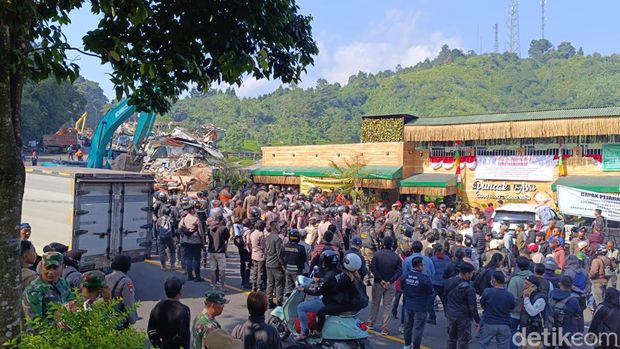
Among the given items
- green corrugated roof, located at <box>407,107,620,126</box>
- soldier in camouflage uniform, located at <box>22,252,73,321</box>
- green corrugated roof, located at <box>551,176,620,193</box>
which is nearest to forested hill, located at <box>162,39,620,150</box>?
green corrugated roof, located at <box>407,107,620,126</box>

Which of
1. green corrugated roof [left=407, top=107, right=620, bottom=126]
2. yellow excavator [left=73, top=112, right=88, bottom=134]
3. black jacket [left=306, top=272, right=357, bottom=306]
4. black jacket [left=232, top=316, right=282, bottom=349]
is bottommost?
black jacket [left=232, top=316, right=282, bottom=349]

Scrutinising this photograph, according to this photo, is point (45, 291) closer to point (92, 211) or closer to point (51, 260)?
point (51, 260)

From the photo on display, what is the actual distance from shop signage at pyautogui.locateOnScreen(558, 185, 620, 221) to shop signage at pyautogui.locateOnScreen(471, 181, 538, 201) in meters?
3.48

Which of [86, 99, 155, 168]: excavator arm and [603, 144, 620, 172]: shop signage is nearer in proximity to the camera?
[86, 99, 155, 168]: excavator arm

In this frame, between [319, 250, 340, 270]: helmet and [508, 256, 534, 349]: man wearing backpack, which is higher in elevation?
[319, 250, 340, 270]: helmet

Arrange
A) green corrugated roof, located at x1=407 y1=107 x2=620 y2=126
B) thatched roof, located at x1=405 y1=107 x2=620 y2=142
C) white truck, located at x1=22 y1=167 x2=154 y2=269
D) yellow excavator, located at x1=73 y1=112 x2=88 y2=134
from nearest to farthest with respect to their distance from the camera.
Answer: white truck, located at x1=22 y1=167 x2=154 y2=269 < thatched roof, located at x1=405 y1=107 x2=620 y2=142 < green corrugated roof, located at x1=407 y1=107 x2=620 y2=126 < yellow excavator, located at x1=73 y1=112 x2=88 y2=134

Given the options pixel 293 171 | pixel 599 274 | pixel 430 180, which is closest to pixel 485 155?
pixel 430 180

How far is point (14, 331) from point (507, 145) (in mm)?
22204

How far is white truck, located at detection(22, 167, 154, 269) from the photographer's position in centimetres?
982

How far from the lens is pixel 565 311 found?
A: 7.20m

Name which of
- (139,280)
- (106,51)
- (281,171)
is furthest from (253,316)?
(281,171)

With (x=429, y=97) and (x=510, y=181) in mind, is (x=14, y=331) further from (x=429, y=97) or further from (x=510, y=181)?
(x=429, y=97)

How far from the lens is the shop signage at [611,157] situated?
20750mm

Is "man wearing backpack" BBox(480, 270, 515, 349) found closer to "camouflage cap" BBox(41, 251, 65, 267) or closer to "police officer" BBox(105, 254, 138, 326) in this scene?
"police officer" BBox(105, 254, 138, 326)
